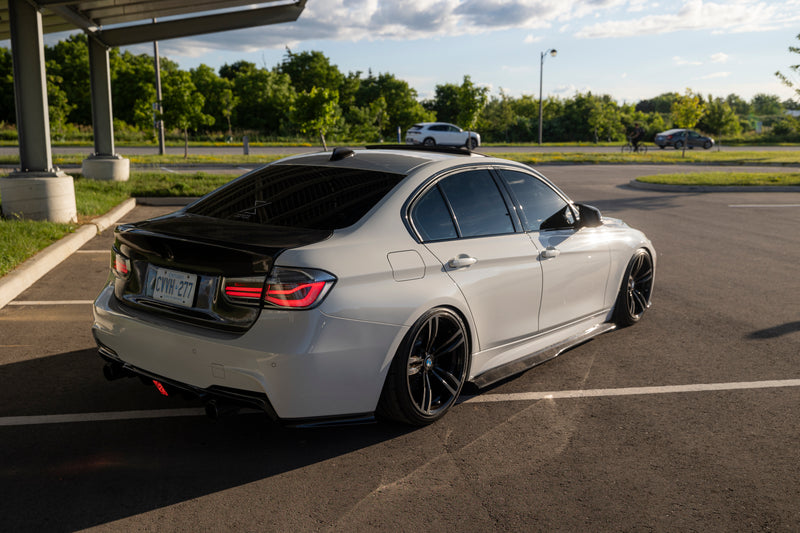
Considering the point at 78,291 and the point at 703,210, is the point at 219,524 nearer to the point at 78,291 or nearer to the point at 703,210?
the point at 78,291

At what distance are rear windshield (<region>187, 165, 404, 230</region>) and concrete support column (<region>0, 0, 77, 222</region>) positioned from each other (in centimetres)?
718

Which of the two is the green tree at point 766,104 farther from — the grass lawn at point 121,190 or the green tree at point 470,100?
the grass lawn at point 121,190

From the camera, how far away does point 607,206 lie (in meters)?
15.8

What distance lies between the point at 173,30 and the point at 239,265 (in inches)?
590

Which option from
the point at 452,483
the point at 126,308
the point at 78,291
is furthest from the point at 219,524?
the point at 78,291

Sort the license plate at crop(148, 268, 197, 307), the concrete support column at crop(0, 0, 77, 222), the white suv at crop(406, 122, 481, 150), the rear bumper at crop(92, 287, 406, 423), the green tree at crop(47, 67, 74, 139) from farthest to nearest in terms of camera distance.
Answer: the green tree at crop(47, 67, 74, 139) < the white suv at crop(406, 122, 481, 150) < the concrete support column at crop(0, 0, 77, 222) < the license plate at crop(148, 268, 197, 307) < the rear bumper at crop(92, 287, 406, 423)

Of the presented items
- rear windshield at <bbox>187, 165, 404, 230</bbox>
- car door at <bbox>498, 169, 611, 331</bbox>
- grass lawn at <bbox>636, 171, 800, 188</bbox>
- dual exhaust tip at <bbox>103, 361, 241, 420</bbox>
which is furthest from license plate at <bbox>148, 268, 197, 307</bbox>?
grass lawn at <bbox>636, 171, 800, 188</bbox>

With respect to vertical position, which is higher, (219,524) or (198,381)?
(198,381)

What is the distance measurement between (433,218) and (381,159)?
653mm

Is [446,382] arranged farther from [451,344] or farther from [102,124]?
[102,124]

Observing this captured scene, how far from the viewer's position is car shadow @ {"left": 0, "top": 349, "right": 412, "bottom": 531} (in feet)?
10.7

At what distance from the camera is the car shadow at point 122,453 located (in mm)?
3270

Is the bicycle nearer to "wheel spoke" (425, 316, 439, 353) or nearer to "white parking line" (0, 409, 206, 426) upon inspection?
"wheel spoke" (425, 316, 439, 353)

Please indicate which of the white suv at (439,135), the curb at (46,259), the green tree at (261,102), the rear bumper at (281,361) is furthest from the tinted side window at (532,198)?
the green tree at (261,102)
